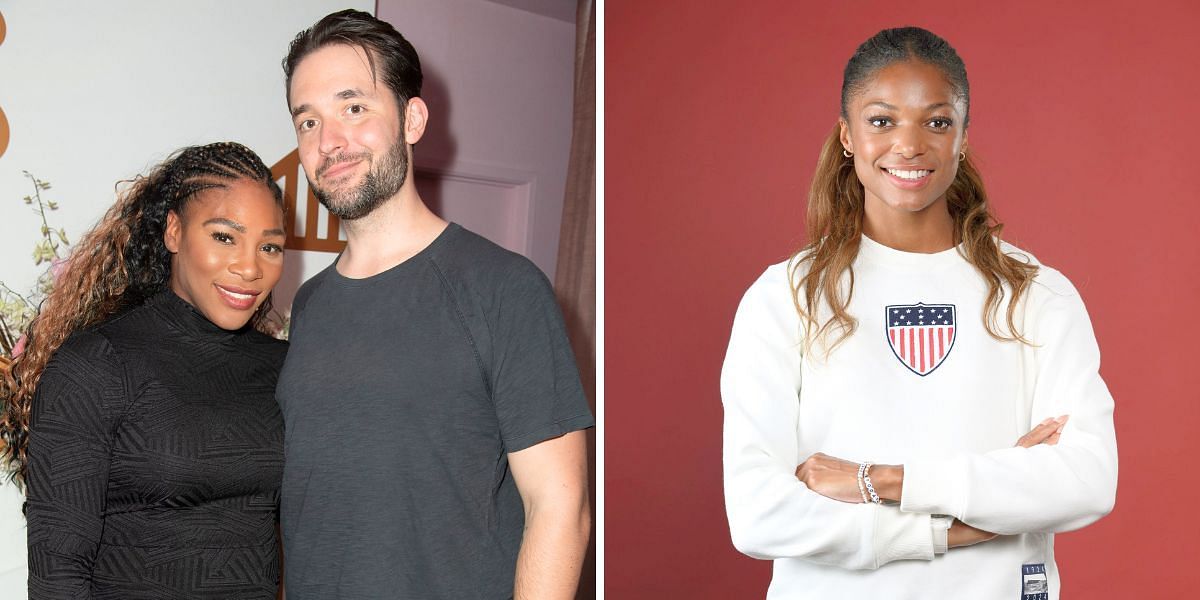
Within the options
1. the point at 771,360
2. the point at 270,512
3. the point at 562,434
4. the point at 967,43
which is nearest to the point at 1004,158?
the point at 967,43

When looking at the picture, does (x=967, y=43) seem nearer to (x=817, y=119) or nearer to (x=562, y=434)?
(x=817, y=119)

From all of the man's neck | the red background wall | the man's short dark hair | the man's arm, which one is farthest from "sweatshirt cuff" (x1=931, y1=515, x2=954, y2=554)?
the man's short dark hair

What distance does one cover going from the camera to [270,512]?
173 centimetres

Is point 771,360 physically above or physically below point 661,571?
above

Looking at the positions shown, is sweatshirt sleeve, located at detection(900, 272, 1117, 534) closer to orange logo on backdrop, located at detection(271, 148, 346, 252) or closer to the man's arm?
the man's arm

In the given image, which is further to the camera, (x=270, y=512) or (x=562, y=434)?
(x=270, y=512)

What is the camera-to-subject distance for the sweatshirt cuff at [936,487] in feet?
4.48

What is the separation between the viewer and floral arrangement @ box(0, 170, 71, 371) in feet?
6.26

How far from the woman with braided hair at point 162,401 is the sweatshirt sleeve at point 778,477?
83cm

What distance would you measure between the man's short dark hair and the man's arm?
0.70 m

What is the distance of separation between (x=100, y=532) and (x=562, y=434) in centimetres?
79

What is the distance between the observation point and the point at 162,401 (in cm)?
Result: 162

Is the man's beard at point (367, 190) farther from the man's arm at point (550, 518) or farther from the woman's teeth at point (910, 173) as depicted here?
the woman's teeth at point (910, 173)

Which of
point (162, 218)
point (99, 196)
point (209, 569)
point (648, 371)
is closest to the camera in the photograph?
point (209, 569)
